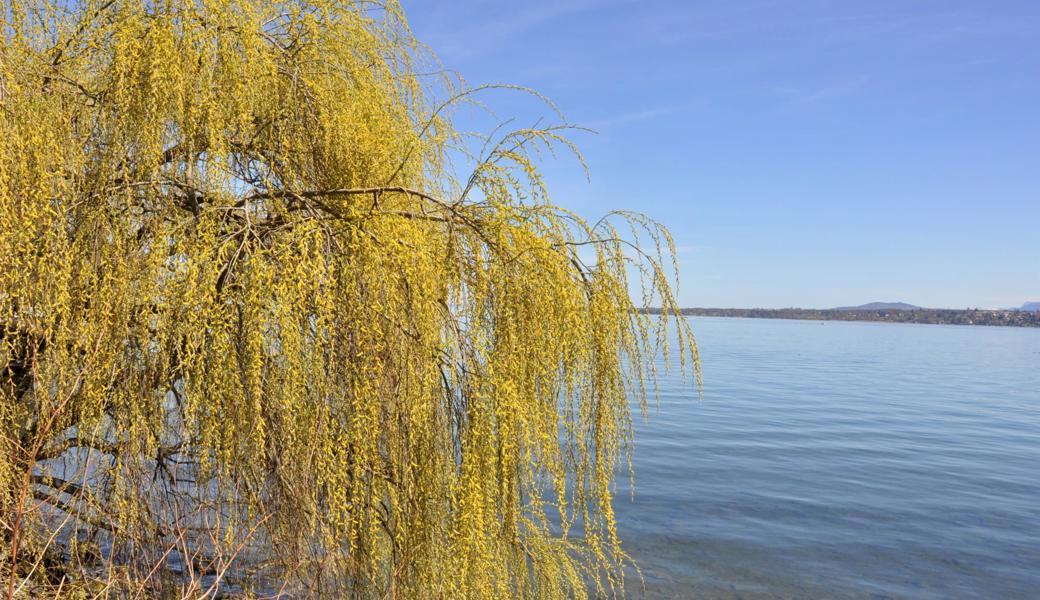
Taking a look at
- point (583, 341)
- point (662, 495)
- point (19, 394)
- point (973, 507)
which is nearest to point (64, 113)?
point (19, 394)

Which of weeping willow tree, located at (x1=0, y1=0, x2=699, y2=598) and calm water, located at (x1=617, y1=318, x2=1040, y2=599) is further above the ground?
weeping willow tree, located at (x1=0, y1=0, x2=699, y2=598)

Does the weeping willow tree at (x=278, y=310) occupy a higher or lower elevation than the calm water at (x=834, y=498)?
higher

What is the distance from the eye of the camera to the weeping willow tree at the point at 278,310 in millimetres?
2881

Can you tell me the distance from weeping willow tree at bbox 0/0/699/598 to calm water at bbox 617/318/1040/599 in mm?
5958

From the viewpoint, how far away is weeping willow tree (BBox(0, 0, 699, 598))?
2881 mm

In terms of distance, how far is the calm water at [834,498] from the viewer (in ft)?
29.9

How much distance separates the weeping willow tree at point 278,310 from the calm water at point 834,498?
235 inches

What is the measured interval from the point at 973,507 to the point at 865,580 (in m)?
4.53

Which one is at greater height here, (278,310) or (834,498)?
(278,310)

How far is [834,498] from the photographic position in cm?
1229

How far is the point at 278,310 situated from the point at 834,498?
12.0 meters

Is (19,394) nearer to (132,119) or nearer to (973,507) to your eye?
(132,119)

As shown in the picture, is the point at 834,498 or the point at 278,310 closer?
the point at 278,310

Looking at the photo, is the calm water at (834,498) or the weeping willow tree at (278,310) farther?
the calm water at (834,498)
